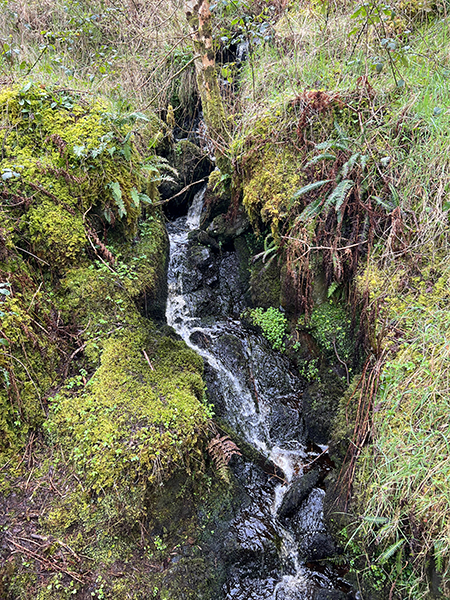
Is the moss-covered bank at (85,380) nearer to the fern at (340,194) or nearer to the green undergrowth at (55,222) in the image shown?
the green undergrowth at (55,222)

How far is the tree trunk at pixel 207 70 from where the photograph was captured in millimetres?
5059

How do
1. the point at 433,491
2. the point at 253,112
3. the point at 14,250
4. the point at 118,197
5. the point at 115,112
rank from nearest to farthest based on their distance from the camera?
the point at 433,491 < the point at 14,250 < the point at 118,197 < the point at 115,112 < the point at 253,112

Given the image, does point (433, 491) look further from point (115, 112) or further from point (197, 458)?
point (115, 112)

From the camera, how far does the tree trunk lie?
506 centimetres

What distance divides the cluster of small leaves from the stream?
5.0 inches

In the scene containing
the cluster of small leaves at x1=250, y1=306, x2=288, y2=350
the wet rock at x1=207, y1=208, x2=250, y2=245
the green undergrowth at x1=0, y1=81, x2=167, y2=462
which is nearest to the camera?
the green undergrowth at x1=0, y1=81, x2=167, y2=462

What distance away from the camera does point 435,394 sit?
2.60m

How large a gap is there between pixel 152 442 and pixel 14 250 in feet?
7.73

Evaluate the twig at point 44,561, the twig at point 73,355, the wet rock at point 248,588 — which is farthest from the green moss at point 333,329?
the twig at point 44,561

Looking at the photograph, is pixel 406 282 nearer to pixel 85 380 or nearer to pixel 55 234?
pixel 85 380

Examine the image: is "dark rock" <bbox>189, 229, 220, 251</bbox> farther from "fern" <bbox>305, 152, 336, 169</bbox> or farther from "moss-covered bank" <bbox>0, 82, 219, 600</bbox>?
"fern" <bbox>305, 152, 336, 169</bbox>

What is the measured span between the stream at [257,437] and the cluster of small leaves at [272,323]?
127mm

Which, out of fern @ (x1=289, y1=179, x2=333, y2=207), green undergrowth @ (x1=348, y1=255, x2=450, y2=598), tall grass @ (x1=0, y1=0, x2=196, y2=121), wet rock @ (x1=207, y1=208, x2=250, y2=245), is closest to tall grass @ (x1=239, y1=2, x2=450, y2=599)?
green undergrowth @ (x1=348, y1=255, x2=450, y2=598)

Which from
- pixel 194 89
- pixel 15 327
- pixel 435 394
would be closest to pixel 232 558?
pixel 435 394
